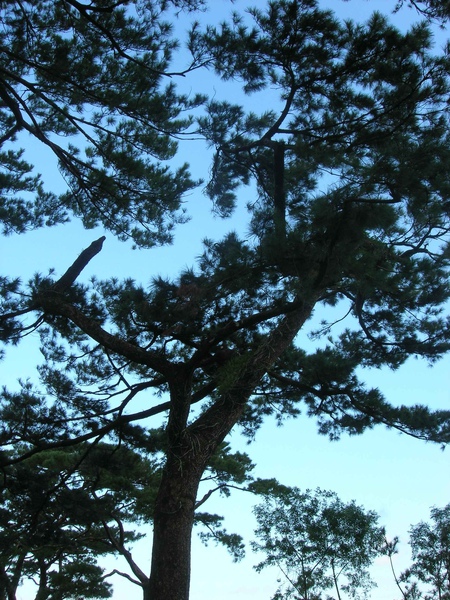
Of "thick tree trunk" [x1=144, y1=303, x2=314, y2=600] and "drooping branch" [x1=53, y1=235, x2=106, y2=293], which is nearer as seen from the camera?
"thick tree trunk" [x1=144, y1=303, x2=314, y2=600]

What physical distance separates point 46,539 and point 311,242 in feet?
11.2

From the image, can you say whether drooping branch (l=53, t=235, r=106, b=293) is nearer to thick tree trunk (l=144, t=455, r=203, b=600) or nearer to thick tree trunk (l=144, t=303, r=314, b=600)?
thick tree trunk (l=144, t=303, r=314, b=600)

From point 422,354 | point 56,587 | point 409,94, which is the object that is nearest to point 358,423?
point 422,354

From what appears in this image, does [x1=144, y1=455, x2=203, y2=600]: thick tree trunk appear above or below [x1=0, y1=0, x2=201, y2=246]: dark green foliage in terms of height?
below

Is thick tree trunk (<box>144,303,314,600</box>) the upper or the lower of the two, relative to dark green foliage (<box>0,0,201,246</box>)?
lower

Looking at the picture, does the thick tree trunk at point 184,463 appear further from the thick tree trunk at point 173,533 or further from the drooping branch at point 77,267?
the drooping branch at point 77,267

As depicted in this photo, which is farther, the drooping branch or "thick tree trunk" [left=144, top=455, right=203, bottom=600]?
the drooping branch

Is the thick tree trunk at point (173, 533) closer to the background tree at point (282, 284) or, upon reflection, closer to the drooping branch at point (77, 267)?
the background tree at point (282, 284)

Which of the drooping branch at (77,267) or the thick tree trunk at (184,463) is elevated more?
the drooping branch at (77,267)

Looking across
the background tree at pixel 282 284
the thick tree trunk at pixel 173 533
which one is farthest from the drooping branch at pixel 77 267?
the thick tree trunk at pixel 173 533

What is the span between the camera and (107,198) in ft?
16.0

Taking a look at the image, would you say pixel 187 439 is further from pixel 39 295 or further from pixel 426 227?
pixel 426 227

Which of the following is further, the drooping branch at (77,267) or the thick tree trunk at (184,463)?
the drooping branch at (77,267)

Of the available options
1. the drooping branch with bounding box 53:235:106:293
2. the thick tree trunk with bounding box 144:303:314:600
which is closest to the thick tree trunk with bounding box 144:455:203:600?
the thick tree trunk with bounding box 144:303:314:600
